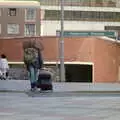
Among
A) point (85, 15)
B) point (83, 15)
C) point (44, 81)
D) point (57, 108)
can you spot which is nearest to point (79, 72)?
point (44, 81)

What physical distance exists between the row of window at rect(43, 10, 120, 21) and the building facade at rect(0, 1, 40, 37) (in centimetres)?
788

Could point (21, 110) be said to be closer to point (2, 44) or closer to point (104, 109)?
point (104, 109)

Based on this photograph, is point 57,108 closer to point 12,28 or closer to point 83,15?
point 12,28

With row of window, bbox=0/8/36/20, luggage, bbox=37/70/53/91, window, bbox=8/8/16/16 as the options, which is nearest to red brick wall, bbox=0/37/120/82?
luggage, bbox=37/70/53/91

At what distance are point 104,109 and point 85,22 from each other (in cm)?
9159

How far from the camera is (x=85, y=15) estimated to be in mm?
104250

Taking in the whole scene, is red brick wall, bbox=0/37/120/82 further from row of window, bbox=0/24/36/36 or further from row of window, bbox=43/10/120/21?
row of window, bbox=43/10/120/21

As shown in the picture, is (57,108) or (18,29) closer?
(57,108)

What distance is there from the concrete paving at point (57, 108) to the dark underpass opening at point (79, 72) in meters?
19.6

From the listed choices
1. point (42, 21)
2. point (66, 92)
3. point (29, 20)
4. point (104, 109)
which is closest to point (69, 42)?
point (66, 92)

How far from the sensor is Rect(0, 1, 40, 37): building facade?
88375 mm

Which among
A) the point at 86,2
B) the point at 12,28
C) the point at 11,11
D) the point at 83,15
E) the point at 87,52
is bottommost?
the point at 87,52

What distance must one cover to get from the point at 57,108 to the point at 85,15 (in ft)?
299

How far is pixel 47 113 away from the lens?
12570 mm
